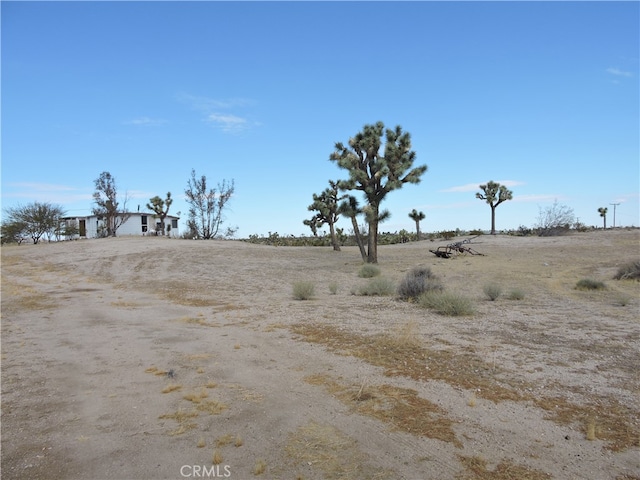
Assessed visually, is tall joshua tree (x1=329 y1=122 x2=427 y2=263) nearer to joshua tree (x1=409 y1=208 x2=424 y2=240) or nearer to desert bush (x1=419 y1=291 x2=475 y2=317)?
desert bush (x1=419 y1=291 x2=475 y2=317)

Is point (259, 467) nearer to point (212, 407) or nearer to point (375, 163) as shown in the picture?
point (212, 407)

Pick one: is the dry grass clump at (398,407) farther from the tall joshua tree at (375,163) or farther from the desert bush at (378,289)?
the tall joshua tree at (375,163)

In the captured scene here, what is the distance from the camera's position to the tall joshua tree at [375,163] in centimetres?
2356

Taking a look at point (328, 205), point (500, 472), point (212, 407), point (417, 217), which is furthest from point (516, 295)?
point (417, 217)

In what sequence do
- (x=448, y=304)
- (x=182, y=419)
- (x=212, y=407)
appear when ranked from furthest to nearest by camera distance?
(x=448, y=304), (x=212, y=407), (x=182, y=419)

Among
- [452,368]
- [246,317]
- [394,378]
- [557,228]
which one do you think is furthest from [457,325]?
[557,228]

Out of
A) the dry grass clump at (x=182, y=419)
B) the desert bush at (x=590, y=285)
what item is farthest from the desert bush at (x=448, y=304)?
the dry grass clump at (x=182, y=419)

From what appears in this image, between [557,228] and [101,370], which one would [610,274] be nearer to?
[101,370]

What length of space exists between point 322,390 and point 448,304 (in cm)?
565

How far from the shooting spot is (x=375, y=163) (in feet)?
78.6

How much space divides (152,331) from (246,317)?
7.60ft
